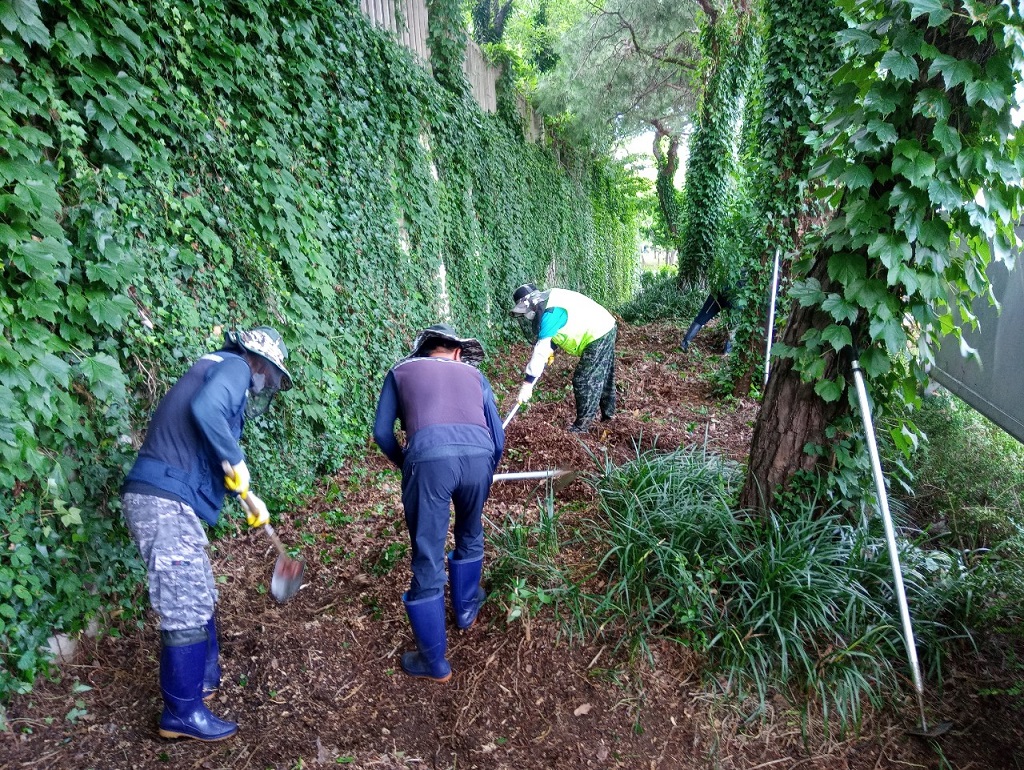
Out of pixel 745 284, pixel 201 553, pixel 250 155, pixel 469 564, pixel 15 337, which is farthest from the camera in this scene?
pixel 745 284

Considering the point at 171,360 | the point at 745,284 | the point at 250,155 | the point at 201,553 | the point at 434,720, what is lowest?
the point at 434,720

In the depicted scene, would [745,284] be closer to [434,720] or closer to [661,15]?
[434,720]

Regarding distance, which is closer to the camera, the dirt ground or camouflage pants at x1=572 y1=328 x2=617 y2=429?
the dirt ground

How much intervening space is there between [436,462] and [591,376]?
133 inches

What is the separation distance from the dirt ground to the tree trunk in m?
1.11

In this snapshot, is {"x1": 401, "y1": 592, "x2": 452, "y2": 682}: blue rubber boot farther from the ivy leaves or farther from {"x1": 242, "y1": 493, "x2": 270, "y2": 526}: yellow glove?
the ivy leaves

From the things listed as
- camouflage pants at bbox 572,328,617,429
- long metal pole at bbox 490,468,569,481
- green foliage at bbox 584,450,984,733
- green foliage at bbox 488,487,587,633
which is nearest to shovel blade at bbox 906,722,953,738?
green foliage at bbox 584,450,984,733

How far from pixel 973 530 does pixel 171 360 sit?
4.98 meters

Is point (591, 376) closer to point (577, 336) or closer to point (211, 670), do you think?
point (577, 336)

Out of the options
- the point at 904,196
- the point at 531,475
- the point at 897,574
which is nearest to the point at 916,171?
the point at 904,196

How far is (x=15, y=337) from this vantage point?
254cm

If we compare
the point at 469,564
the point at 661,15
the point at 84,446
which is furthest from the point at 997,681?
the point at 661,15

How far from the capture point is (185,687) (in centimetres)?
→ 257

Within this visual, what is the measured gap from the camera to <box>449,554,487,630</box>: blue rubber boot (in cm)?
319
